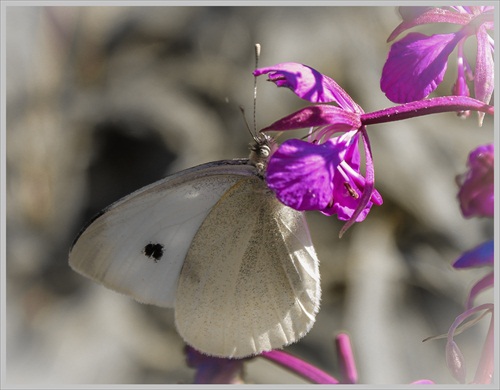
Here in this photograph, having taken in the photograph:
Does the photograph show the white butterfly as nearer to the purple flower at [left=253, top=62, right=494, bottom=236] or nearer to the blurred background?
the purple flower at [left=253, top=62, right=494, bottom=236]

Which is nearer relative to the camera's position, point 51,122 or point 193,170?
point 193,170

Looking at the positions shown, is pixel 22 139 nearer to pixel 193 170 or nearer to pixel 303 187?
pixel 193 170

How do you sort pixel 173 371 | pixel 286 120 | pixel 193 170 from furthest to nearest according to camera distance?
pixel 173 371 < pixel 193 170 < pixel 286 120

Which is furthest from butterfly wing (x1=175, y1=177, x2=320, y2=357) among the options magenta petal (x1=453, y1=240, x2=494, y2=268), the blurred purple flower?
magenta petal (x1=453, y1=240, x2=494, y2=268)

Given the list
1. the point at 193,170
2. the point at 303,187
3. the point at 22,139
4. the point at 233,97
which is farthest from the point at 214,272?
the point at 22,139

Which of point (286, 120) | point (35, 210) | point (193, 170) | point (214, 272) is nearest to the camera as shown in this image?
point (286, 120)

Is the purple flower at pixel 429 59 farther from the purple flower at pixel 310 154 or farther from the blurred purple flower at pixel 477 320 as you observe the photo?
the blurred purple flower at pixel 477 320

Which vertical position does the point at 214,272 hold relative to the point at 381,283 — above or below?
above
